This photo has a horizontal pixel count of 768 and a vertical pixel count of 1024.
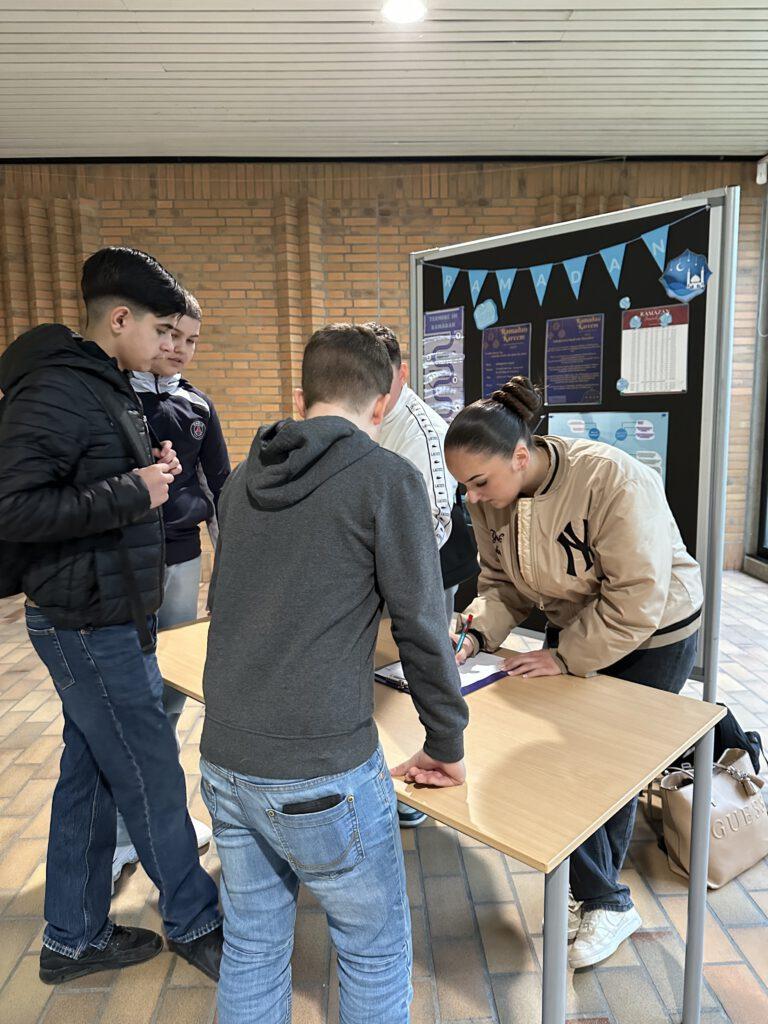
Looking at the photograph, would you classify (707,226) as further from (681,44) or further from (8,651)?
(8,651)

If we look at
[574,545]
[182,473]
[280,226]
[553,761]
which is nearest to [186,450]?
[182,473]

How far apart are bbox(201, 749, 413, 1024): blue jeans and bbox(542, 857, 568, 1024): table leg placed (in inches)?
9.0

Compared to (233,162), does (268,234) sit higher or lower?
lower

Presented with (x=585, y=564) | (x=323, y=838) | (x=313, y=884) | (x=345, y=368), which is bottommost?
(x=313, y=884)

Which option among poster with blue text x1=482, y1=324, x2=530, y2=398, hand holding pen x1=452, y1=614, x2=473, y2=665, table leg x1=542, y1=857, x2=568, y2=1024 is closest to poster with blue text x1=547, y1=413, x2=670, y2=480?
poster with blue text x1=482, y1=324, x2=530, y2=398

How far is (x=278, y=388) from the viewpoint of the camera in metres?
6.07

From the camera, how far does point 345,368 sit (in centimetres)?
108

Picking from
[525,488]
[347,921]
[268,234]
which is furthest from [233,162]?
[347,921]

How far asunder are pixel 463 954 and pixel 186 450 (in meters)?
1.68

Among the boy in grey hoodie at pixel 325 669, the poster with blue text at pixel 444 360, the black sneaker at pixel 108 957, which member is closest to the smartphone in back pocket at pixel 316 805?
the boy in grey hoodie at pixel 325 669

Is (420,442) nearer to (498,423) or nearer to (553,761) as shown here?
(498,423)

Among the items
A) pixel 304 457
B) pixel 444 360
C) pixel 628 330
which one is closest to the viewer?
pixel 304 457

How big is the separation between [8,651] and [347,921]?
4126mm

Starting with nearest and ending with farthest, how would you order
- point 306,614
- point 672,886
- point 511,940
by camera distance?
point 306,614 < point 511,940 < point 672,886
